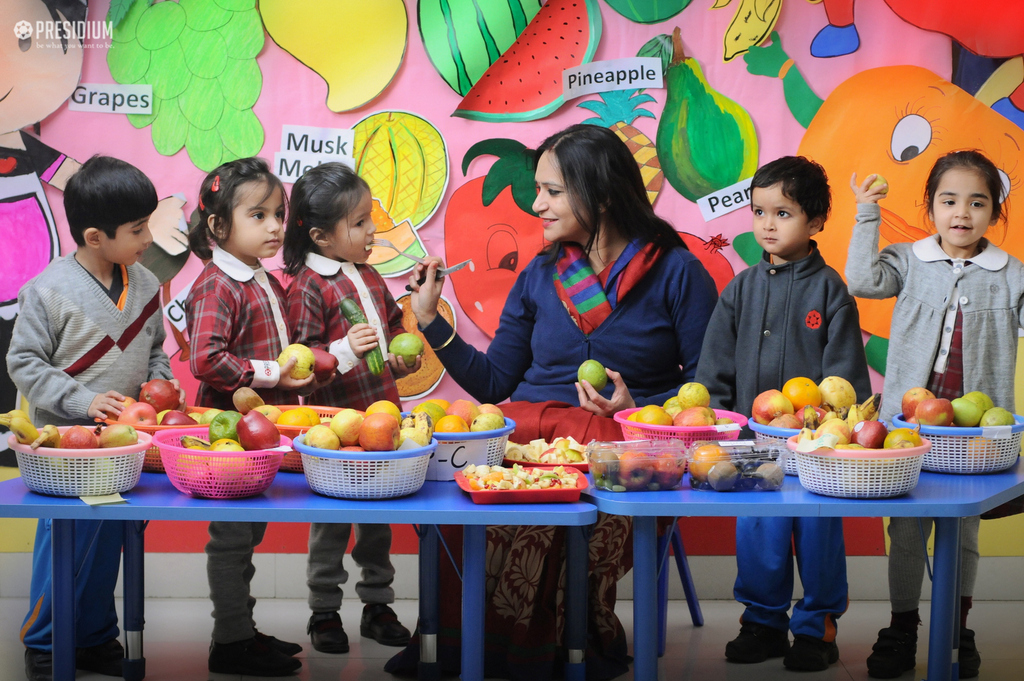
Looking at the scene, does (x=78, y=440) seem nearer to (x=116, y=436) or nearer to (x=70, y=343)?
(x=116, y=436)

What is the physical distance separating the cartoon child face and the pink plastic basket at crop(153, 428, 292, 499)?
223 cm

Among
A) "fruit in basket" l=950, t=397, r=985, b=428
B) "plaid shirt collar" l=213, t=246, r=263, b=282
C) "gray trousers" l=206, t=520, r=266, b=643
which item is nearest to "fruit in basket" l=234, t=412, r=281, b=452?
"gray trousers" l=206, t=520, r=266, b=643

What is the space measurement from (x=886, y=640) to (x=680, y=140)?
1.99 m

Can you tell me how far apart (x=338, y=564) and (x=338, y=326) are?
2.75 feet

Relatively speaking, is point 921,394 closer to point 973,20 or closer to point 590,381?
point 590,381

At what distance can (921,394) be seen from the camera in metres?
2.41

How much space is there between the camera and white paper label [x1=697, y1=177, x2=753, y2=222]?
369 cm

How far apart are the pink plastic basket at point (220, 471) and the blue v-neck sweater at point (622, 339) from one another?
1.09m

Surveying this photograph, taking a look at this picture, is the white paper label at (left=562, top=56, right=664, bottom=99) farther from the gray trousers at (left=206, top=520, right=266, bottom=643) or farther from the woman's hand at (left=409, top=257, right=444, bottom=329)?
the gray trousers at (left=206, top=520, right=266, bottom=643)

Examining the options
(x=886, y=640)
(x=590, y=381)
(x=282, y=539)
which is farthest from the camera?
(x=282, y=539)

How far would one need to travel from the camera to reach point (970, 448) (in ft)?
7.49

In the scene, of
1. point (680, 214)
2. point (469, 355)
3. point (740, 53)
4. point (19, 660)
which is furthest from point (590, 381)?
point (19, 660)

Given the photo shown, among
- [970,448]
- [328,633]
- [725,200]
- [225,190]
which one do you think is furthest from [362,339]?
[970,448]

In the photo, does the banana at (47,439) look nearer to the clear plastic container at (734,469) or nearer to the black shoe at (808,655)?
the clear plastic container at (734,469)
